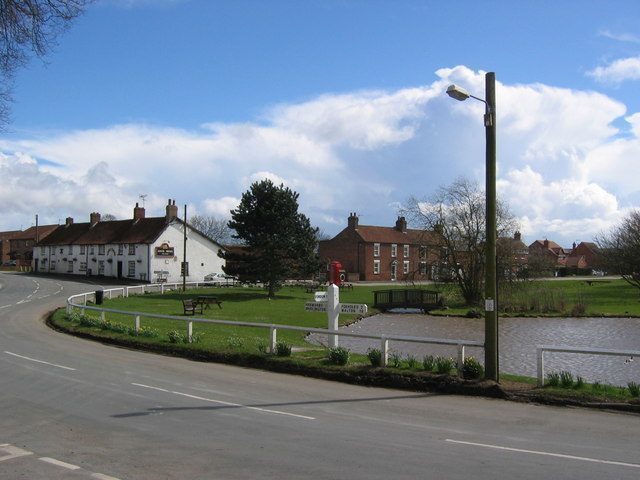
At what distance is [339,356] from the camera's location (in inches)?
584

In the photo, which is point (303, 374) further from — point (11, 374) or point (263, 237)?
point (263, 237)

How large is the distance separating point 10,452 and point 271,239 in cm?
4320

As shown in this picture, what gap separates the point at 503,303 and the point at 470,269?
480 cm

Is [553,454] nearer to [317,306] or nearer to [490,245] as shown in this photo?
[490,245]

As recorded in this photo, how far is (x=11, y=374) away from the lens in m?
13.6

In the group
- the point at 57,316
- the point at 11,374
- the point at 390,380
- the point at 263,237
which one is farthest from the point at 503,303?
the point at 11,374

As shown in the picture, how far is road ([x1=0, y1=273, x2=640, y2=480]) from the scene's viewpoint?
6707 mm

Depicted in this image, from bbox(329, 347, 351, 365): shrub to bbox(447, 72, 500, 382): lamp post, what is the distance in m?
3.57

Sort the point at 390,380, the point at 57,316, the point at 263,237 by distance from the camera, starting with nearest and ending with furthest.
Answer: the point at 390,380 < the point at 57,316 < the point at 263,237

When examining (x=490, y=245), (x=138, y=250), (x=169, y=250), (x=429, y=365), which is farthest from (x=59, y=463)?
(x=138, y=250)

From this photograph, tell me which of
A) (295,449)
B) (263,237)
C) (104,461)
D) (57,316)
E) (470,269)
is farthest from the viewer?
(263,237)

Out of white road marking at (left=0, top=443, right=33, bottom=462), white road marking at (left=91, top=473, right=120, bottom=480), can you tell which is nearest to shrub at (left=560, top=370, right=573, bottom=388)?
white road marking at (left=91, top=473, right=120, bottom=480)

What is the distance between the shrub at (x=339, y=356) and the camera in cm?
1482

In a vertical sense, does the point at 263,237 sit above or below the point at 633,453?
above
